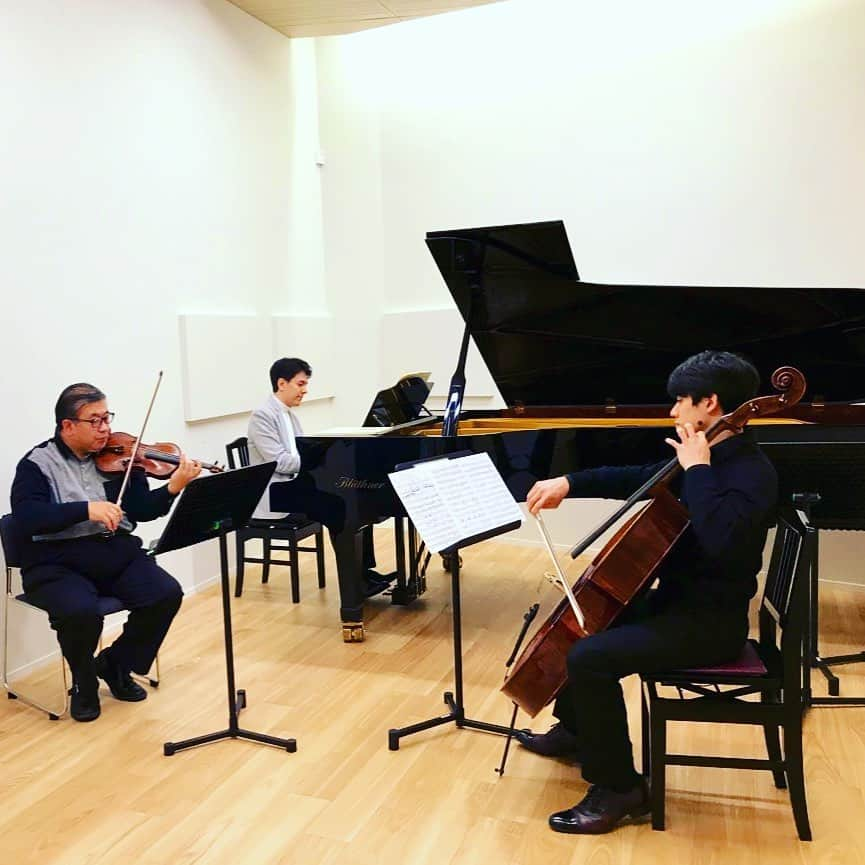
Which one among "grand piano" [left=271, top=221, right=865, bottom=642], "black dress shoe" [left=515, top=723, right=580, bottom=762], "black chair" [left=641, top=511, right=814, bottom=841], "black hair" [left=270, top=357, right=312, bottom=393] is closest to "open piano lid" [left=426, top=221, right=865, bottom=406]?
"grand piano" [left=271, top=221, right=865, bottom=642]

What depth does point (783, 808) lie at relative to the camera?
7.91 feet

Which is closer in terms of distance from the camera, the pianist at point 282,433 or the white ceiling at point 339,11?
the pianist at point 282,433

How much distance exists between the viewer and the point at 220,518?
2.76 metres

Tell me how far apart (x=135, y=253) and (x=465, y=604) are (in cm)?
244

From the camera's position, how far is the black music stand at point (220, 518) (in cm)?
261

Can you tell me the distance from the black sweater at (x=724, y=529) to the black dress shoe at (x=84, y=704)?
213 centimetres

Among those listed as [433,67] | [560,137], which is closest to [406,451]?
[560,137]

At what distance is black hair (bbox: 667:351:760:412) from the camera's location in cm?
221

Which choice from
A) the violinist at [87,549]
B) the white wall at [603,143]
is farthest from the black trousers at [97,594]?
the white wall at [603,143]

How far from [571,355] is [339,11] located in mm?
2563

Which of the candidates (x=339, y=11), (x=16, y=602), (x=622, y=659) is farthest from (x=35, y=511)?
(x=339, y=11)

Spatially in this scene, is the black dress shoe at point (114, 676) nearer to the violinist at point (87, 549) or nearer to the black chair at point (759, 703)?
the violinist at point (87, 549)

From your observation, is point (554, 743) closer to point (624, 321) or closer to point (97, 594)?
point (97, 594)

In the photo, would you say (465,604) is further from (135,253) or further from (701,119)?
(701,119)
